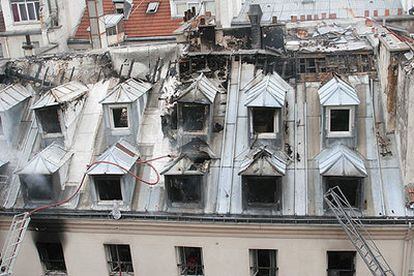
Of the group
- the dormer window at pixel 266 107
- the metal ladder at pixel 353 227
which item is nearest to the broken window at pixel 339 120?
the dormer window at pixel 266 107

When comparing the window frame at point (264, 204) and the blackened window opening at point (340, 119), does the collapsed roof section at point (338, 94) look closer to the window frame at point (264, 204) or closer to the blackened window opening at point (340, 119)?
the blackened window opening at point (340, 119)

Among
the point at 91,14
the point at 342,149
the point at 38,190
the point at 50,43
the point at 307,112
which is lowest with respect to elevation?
the point at 38,190

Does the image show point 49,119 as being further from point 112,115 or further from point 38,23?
point 38,23

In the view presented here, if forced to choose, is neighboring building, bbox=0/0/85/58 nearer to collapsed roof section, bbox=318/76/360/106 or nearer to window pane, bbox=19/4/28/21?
window pane, bbox=19/4/28/21

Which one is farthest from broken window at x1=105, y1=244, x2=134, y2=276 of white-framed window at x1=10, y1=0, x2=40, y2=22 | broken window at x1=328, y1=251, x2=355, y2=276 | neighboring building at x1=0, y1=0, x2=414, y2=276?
white-framed window at x1=10, y1=0, x2=40, y2=22

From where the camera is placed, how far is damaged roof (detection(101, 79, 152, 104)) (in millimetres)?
23734

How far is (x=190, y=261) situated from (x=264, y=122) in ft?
22.1

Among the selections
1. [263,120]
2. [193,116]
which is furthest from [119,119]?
[263,120]

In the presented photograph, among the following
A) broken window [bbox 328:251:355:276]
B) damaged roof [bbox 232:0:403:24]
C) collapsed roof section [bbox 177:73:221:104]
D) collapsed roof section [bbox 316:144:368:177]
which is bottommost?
broken window [bbox 328:251:355:276]

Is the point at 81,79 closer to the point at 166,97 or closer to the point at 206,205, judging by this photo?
the point at 166,97

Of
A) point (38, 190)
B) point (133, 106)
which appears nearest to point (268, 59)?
point (133, 106)

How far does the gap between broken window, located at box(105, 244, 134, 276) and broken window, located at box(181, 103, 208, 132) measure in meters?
5.96

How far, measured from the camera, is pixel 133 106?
78.8ft

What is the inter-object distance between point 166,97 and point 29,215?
319 inches
